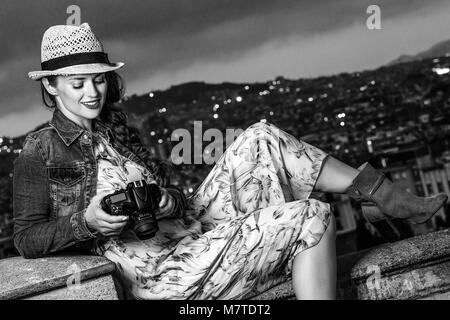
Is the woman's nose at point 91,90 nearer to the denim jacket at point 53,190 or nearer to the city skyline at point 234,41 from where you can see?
the denim jacket at point 53,190

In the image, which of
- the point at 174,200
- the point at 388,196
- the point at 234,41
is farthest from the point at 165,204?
the point at 234,41

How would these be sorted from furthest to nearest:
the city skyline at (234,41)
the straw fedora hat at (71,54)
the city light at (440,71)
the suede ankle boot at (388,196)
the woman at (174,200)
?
1. the city light at (440,71)
2. the city skyline at (234,41)
3. the suede ankle boot at (388,196)
4. the straw fedora hat at (71,54)
5. the woman at (174,200)

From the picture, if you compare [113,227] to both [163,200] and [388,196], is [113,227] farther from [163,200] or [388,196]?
[388,196]

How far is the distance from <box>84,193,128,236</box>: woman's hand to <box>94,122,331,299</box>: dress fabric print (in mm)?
194

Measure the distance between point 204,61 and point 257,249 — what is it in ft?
20.7

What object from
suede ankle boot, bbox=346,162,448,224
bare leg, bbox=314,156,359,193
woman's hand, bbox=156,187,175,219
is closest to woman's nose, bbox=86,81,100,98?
woman's hand, bbox=156,187,175,219

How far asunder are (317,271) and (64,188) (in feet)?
2.44

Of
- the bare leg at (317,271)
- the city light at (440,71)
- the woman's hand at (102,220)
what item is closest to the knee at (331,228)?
the bare leg at (317,271)

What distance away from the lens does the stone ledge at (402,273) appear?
88.1 inches

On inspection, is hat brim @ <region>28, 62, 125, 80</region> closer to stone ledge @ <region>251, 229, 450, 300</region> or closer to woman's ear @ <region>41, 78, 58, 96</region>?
woman's ear @ <region>41, 78, 58, 96</region>

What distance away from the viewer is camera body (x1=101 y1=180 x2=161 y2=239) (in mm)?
1856

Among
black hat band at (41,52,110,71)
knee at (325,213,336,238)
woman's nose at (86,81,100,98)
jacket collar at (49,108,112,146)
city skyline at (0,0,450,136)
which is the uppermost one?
city skyline at (0,0,450,136)

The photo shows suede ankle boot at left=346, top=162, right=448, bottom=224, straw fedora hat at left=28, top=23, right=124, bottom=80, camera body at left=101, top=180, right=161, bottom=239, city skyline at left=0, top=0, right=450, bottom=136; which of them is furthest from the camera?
city skyline at left=0, top=0, right=450, bottom=136
